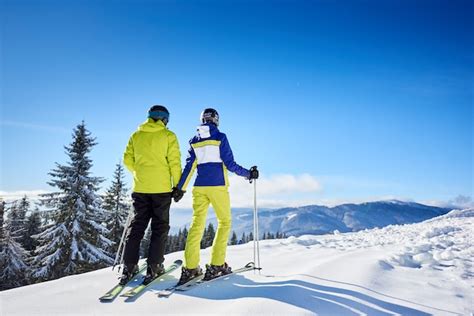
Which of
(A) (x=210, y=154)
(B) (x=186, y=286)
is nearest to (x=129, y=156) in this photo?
(A) (x=210, y=154)

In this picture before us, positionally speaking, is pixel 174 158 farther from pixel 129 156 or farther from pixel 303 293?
pixel 303 293

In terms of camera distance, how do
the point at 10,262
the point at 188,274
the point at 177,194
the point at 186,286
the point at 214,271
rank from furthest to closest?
the point at 10,262 → the point at 177,194 → the point at 214,271 → the point at 188,274 → the point at 186,286

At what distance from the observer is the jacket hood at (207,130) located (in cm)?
502

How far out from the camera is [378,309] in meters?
3.22

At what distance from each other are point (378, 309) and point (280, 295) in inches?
42.2

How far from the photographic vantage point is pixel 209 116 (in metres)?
5.13

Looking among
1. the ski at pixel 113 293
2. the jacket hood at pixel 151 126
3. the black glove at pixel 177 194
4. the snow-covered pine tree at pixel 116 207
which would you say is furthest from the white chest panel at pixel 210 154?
the snow-covered pine tree at pixel 116 207

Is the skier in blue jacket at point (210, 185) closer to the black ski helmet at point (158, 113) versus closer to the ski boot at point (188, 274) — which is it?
the ski boot at point (188, 274)

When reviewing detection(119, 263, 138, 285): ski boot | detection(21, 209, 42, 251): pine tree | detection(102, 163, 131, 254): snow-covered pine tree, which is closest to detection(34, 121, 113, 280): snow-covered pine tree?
detection(102, 163, 131, 254): snow-covered pine tree

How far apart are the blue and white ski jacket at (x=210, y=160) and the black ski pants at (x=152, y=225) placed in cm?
45

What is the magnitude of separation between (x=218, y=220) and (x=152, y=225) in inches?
42.9

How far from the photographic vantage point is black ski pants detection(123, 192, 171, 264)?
476cm

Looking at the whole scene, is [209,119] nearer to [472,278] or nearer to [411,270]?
[411,270]

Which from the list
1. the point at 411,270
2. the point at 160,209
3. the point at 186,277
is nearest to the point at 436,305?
the point at 411,270
